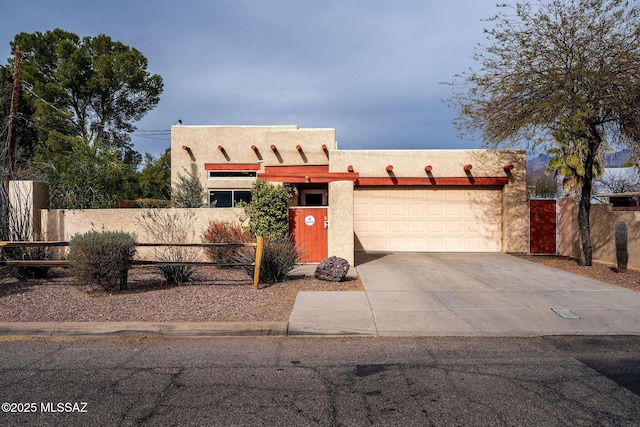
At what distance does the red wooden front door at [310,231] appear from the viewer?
1383 centimetres

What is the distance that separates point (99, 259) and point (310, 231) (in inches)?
253

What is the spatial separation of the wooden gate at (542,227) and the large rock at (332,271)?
9.91 metres

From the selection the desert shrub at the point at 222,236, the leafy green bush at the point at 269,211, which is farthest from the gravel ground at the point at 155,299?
the leafy green bush at the point at 269,211

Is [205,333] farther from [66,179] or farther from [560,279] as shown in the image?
[66,179]

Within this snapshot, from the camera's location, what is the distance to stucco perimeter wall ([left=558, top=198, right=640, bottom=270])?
1286cm

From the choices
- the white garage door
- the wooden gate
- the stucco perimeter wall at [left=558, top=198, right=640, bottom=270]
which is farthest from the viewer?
the white garage door

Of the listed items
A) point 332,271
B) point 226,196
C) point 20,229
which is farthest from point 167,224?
point 226,196

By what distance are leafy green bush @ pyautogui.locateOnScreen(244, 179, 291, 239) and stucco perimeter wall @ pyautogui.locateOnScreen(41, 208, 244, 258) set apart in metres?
0.69

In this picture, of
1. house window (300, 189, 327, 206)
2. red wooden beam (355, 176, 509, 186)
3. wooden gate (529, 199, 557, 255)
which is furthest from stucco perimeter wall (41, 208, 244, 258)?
wooden gate (529, 199, 557, 255)

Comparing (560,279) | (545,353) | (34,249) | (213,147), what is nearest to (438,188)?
(560,279)

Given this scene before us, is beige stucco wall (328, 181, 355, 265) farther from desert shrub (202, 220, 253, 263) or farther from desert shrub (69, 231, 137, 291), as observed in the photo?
desert shrub (69, 231, 137, 291)

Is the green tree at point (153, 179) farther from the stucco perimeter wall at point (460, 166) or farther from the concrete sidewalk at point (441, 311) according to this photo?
the concrete sidewalk at point (441, 311)

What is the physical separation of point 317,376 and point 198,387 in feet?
4.27

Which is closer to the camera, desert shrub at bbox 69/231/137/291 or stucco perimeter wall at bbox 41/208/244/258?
desert shrub at bbox 69/231/137/291
